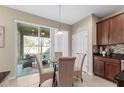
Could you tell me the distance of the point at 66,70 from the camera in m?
2.97

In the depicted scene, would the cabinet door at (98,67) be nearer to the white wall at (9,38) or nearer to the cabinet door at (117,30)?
the cabinet door at (117,30)

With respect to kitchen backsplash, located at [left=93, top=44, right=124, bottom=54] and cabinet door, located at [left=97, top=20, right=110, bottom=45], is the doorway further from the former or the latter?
kitchen backsplash, located at [left=93, top=44, right=124, bottom=54]

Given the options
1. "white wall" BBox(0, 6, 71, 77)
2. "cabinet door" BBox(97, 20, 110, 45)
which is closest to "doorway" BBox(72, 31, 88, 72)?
"cabinet door" BBox(97, 20, 110, 45)

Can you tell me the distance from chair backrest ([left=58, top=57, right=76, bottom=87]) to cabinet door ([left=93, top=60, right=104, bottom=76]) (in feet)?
6.60

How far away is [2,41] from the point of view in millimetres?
4293

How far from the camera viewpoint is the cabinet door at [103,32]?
493 centimetres

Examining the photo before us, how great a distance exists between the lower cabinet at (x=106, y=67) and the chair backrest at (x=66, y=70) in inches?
67.8

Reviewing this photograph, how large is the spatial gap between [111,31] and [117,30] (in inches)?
11.5

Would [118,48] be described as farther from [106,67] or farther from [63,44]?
[63,44]

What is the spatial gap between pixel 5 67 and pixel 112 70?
3.65 m

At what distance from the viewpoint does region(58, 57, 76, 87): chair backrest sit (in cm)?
284

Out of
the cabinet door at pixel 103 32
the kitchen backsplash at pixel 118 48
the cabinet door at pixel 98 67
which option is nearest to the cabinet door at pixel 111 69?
the cabinet door at pixel 98 67
